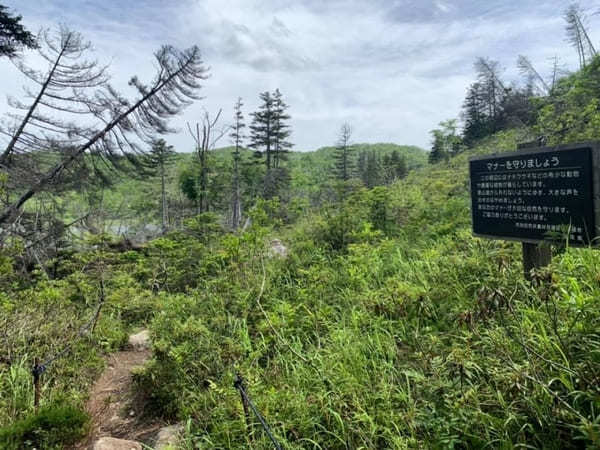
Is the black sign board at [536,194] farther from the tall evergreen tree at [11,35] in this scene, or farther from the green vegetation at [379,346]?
the tall evergreen tree at [11,35]

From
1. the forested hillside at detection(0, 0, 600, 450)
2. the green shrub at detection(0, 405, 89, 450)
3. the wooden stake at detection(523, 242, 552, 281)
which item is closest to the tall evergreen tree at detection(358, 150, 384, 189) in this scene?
the forested hillside at detection(0, 0, 600, 450)

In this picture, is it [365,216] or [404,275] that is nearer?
[404,275]

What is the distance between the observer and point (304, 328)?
126 inches

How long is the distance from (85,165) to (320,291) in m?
5.33

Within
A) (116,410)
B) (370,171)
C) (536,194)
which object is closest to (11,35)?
(116,410)

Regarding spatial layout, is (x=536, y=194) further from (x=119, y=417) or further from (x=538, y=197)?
(x=119, y=417)

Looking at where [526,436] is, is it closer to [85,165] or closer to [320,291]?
[320,291]

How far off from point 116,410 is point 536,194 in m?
4.14

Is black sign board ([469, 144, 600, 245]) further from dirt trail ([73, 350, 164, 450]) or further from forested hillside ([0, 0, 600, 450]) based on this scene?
dirt trail ([73, 350, 164, 450])

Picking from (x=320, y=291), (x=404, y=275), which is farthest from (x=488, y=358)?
(x=320, y=291)

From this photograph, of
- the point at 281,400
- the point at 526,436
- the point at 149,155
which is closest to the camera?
the point at 526,436

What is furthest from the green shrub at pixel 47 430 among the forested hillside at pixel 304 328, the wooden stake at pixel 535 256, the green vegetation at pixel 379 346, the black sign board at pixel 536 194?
the black sign board at pixel 536 194

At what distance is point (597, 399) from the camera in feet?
4.22

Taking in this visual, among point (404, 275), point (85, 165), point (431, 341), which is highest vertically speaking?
point (85, 165)
